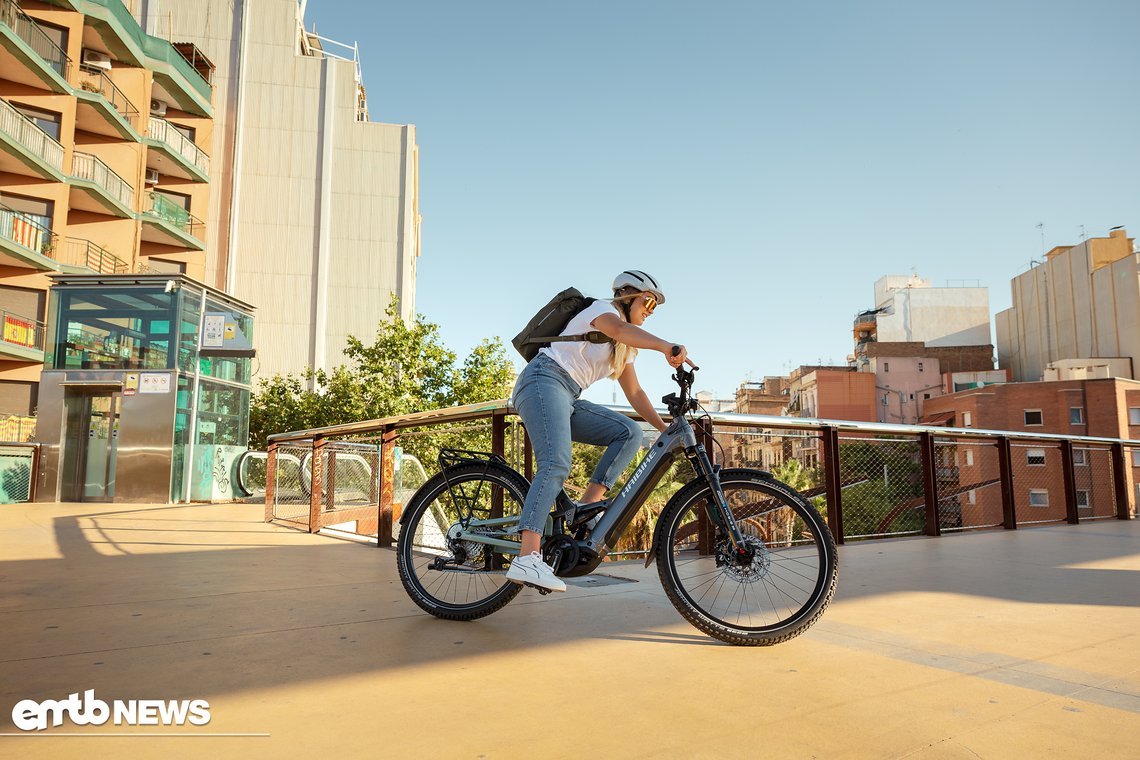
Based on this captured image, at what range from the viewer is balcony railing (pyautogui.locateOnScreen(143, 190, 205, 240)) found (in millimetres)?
27188

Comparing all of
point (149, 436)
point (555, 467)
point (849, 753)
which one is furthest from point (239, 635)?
point (149, 436)

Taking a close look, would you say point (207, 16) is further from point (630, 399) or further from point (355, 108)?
point (630, 399)

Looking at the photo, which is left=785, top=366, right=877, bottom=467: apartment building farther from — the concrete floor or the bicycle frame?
the bicycle frame

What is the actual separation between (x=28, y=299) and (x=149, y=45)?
10697 mm

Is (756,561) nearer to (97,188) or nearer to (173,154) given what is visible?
(97,188)

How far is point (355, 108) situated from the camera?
3972 cm

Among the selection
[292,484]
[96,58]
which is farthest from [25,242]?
[292,484]

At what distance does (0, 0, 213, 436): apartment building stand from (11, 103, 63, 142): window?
0.10 feet

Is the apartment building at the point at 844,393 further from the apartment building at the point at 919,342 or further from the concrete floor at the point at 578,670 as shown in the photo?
the concrete floor at the point at 578,670

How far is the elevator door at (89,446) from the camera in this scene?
48.3ft

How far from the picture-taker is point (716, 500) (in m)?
2.90

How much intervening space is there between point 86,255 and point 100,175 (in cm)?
267

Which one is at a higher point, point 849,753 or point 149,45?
point 149,45

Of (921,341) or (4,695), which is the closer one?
(4,695)
